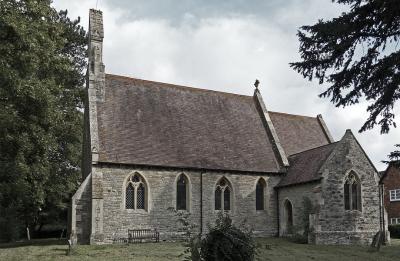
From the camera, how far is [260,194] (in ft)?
104

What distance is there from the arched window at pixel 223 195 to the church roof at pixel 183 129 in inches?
43.4

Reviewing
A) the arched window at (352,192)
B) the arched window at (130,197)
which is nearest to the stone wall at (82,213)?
the arched window at (130,197)

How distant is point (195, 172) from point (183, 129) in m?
3.53

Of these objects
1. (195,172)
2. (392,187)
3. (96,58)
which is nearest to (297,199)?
(195,172)

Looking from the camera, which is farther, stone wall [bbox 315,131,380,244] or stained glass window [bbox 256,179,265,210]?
stained glass window [bbox 256,179,265,210]

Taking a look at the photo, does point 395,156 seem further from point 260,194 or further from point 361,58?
point 260,194

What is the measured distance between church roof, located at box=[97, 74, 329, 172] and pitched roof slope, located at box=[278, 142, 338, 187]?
3.94 ft

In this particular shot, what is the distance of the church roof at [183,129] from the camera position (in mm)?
28531

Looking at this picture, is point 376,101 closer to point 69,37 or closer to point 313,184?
point 313,184

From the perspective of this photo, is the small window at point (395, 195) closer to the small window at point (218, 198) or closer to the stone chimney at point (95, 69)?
the small window at point (218, 198)

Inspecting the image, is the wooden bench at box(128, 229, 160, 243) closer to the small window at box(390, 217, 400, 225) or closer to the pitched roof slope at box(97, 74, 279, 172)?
the pitched roof slope at box(97, 74, 279, 172)

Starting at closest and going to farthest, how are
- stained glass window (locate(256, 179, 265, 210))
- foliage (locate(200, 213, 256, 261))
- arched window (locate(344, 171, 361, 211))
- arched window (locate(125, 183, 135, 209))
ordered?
foliage (locate(200, 213, 256, 261)) → arched window (locate(125, 183, 135, 209)) → arched window (locate(344, 171, 361, 211)) → stained glass window (locate(256, 179, 265, 210))

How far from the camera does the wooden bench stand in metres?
26.5

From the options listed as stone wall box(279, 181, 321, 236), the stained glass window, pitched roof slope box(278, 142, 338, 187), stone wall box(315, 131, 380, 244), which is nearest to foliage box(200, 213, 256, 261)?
stone wall box(315, 131, 380, 244)
